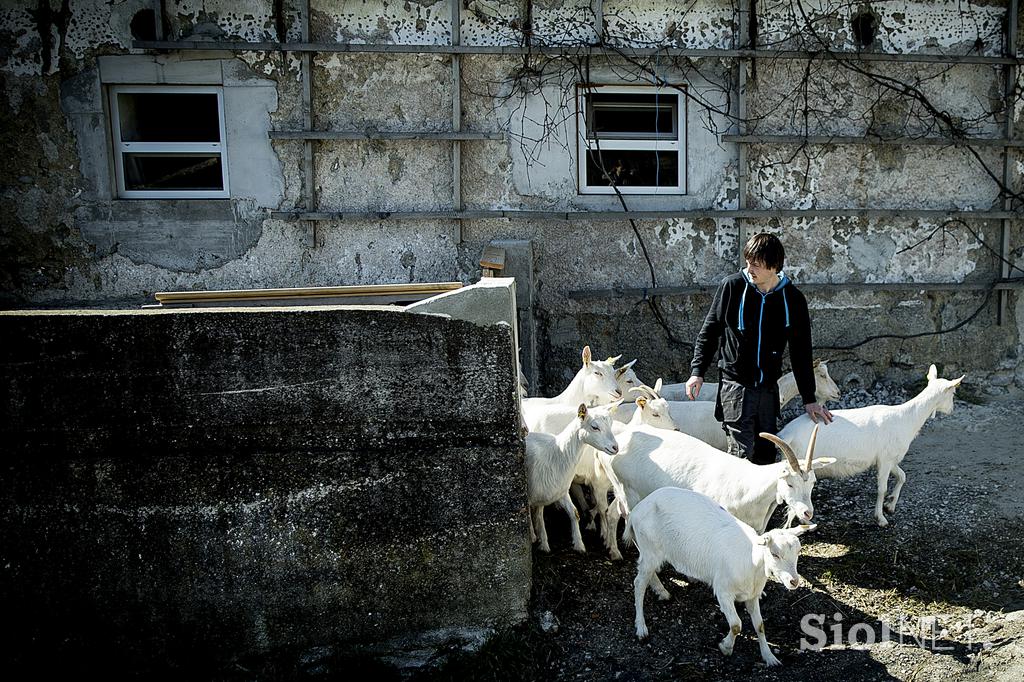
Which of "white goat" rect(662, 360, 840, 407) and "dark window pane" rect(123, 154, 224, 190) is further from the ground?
"dark window pane" rect(123, 154, 224, 190)

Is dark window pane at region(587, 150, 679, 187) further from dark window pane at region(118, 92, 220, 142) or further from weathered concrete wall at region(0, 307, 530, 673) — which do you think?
weathered concrete wall at region(0, 307, 530, 673)

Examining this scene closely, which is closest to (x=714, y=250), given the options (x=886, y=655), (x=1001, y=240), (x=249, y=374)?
(x=1001, y=240)

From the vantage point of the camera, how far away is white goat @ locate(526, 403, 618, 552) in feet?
16.0

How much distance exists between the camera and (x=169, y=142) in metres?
7.79

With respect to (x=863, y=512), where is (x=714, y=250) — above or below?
above

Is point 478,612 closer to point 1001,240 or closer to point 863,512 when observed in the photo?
point 863,512

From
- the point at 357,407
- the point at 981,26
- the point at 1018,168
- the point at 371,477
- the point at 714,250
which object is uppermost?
the point at 981,26

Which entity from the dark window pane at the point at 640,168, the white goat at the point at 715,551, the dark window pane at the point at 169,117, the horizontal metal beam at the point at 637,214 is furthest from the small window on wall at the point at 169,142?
the white goat at the point at 715,551

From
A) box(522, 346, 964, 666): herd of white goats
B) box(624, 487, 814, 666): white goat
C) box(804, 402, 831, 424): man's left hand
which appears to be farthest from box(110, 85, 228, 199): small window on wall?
box(804, 402, 831, 424): man's left hand

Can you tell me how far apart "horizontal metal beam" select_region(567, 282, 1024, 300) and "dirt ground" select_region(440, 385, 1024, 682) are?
8.40ft

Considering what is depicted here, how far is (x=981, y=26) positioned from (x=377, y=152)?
5.87m

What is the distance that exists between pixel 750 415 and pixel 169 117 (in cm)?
591

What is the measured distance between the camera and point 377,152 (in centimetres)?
777

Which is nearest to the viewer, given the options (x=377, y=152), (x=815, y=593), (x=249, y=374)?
(x=249, y=374)
